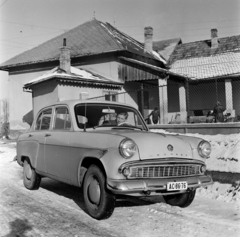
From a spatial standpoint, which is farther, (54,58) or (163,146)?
(54,58)

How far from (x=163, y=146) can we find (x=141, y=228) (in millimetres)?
1082

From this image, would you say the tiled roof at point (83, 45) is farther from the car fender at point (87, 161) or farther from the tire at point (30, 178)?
the car fender at point (87, 161)

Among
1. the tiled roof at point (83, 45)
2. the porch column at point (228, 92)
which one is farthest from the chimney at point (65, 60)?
the porch column at point (228, 92)

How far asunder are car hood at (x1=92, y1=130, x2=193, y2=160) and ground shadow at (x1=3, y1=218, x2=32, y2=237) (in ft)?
5.56

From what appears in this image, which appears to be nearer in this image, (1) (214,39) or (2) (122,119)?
(2) (122,119)

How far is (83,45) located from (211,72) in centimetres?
885

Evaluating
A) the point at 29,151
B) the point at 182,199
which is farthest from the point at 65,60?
the point at 182,199

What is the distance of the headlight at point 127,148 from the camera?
3.89m

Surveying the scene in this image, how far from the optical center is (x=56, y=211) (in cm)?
469

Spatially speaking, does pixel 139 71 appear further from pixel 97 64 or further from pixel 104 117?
pixel 104 117

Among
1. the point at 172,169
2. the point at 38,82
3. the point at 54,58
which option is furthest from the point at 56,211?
the point at 54,58

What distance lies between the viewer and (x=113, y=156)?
3949 millimetres

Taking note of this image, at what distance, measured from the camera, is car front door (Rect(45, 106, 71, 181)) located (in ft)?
16.2

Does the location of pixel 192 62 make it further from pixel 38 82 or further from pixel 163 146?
pixel 163 146
